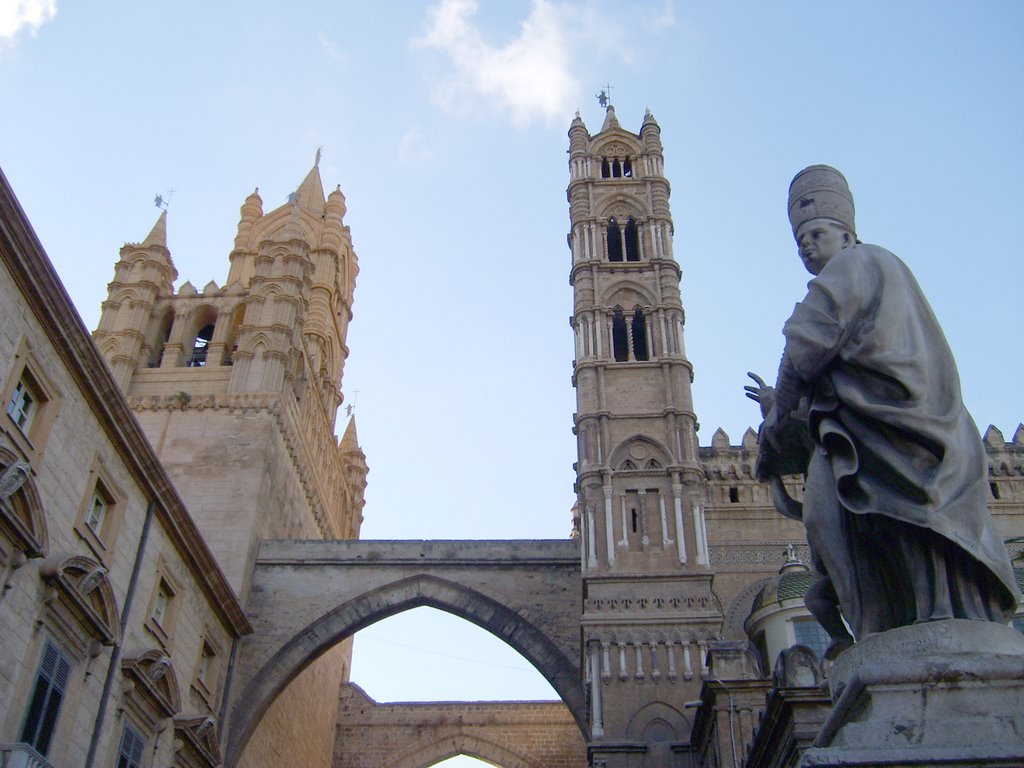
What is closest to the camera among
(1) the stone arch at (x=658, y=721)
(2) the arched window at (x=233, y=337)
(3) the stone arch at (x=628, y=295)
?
(1) the stone arch at (x=658, y=721)

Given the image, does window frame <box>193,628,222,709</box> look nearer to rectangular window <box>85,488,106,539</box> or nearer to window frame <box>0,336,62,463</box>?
rectangular window <box>85,488,106,539</box>

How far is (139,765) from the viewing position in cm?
1673

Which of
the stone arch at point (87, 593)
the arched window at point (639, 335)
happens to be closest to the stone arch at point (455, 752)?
the arched window at point (639, 335)

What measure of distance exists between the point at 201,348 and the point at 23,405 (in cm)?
1665

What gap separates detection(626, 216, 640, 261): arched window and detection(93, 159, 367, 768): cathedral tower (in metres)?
9.04

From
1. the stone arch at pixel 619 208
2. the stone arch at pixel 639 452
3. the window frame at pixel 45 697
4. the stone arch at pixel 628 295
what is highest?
the stone arch at pixel 619 208

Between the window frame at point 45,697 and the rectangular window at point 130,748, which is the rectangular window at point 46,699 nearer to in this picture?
the window frame at point 45,697

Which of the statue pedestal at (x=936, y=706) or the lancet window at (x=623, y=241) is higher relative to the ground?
the lancet window at (x=623, y=241)

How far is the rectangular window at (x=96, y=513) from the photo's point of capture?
1521 cm

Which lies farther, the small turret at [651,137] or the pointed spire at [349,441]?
the pointed spire at [349,441]

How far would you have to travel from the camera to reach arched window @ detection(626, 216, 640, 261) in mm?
28688

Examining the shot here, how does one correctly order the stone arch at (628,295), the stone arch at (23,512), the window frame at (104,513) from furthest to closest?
the stone arch at (628,295), the window frame at (104,513), the stone arch at (23,512)

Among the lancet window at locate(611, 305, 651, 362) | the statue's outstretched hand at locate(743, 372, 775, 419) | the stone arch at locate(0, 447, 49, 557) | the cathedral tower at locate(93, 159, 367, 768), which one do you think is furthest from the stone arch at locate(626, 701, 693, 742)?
the statue's outstretched hand at locate(743, 372, 775, 419)

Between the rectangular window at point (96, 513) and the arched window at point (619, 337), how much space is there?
13508 mm
